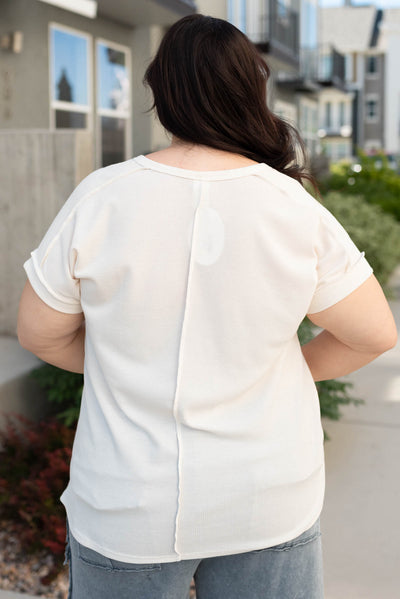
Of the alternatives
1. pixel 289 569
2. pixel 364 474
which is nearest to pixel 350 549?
pixel 364 474

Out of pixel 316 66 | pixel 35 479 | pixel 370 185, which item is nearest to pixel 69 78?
pixel 370 185

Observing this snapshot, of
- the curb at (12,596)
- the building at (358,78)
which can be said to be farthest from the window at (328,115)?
the curb at (12,596)

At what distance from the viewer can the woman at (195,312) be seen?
1.22 meters

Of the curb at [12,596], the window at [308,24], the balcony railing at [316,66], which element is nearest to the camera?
the curb at [12,596]

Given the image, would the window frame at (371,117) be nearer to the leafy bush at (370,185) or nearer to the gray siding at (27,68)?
the leafy bush at (370,185)

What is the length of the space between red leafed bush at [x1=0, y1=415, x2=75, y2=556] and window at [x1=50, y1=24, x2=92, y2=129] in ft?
21.4

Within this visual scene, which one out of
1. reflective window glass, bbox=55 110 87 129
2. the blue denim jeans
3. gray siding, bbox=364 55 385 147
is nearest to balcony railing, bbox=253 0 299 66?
reflective window glass, bbox=55 110 87 129

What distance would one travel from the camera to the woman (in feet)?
3.99

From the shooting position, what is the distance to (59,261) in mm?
1256

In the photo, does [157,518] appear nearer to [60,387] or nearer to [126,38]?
[60,387]

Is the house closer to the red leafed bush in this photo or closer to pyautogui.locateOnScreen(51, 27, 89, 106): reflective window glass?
pyautogui.locateOnScreen(51, 27, 89, 106): reflective window glass

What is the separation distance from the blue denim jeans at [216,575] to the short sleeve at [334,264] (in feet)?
1.51

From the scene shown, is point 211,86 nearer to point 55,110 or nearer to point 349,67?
point 55,110

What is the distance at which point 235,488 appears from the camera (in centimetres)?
126
